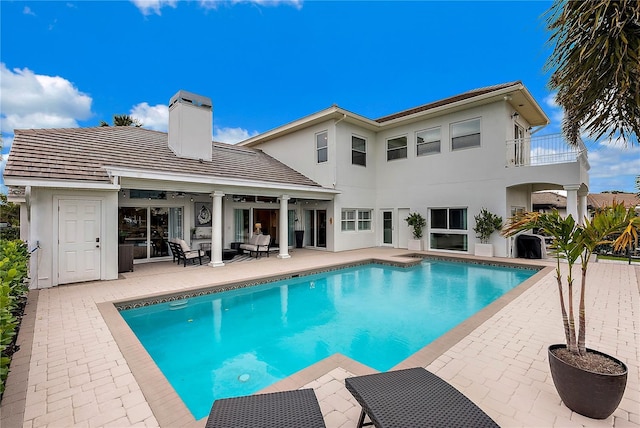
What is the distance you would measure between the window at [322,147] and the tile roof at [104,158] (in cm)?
148

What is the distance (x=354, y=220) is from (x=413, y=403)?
1413 cm

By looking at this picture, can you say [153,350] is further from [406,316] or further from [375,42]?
[375,42]

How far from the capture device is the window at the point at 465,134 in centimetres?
1370

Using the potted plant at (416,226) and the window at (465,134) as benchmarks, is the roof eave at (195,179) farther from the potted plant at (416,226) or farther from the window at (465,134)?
the window at (465,134)

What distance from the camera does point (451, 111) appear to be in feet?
46.4

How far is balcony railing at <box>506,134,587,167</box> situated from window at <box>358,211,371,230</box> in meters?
7.21

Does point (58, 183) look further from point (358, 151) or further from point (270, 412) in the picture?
point (358, 151)

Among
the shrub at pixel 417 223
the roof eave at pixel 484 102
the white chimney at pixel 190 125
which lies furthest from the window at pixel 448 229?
the white chimney at pixel 190 125

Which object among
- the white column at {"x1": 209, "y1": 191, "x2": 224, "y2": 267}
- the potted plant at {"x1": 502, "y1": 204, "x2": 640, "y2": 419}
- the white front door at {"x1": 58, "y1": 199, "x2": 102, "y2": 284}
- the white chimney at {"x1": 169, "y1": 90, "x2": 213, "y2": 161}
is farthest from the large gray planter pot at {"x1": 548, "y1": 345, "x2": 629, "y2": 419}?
the white chimney at {"x1": 169, "y1": 90, "x2": 213, "y2": 161}

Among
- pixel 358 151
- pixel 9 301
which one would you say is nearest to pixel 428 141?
pixel 358 151

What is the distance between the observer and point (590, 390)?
2727mm

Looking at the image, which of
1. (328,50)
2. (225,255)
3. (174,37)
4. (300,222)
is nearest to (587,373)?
(225,255)

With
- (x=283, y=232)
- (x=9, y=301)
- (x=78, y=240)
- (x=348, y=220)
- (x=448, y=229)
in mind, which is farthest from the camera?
(x=348, y=220)

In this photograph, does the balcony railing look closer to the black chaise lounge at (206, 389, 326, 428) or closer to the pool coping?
the pool coping
